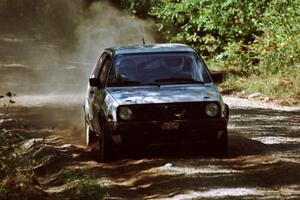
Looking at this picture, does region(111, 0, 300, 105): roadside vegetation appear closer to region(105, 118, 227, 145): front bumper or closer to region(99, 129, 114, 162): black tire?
region(105, 118, 227, 145): front bumper

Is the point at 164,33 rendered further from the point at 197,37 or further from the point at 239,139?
the point at 239,139

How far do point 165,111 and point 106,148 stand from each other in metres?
1.08

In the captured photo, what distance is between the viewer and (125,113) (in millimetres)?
10445

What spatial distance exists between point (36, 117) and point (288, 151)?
832 cm

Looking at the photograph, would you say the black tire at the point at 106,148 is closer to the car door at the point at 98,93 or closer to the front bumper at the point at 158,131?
the front bumper at the point at 158,131

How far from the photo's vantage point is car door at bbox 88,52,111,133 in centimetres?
1129

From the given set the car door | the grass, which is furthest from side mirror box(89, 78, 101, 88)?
the grass

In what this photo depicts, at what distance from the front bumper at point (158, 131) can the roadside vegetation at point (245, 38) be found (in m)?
8.52

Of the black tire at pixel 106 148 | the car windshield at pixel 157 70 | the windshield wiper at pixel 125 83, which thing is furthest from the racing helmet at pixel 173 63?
the black tire at pixel 106 148

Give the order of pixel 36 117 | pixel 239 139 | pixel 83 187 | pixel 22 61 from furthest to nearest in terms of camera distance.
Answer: pixel 22 61 → pixel 36 117 → pixel 239 139 → pixel 83 187

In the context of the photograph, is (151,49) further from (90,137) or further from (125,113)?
(90,137)

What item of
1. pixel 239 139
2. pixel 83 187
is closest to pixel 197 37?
pixel 239 139

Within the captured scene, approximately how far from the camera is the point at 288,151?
11.6 meters

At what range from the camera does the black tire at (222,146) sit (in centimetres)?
1081
